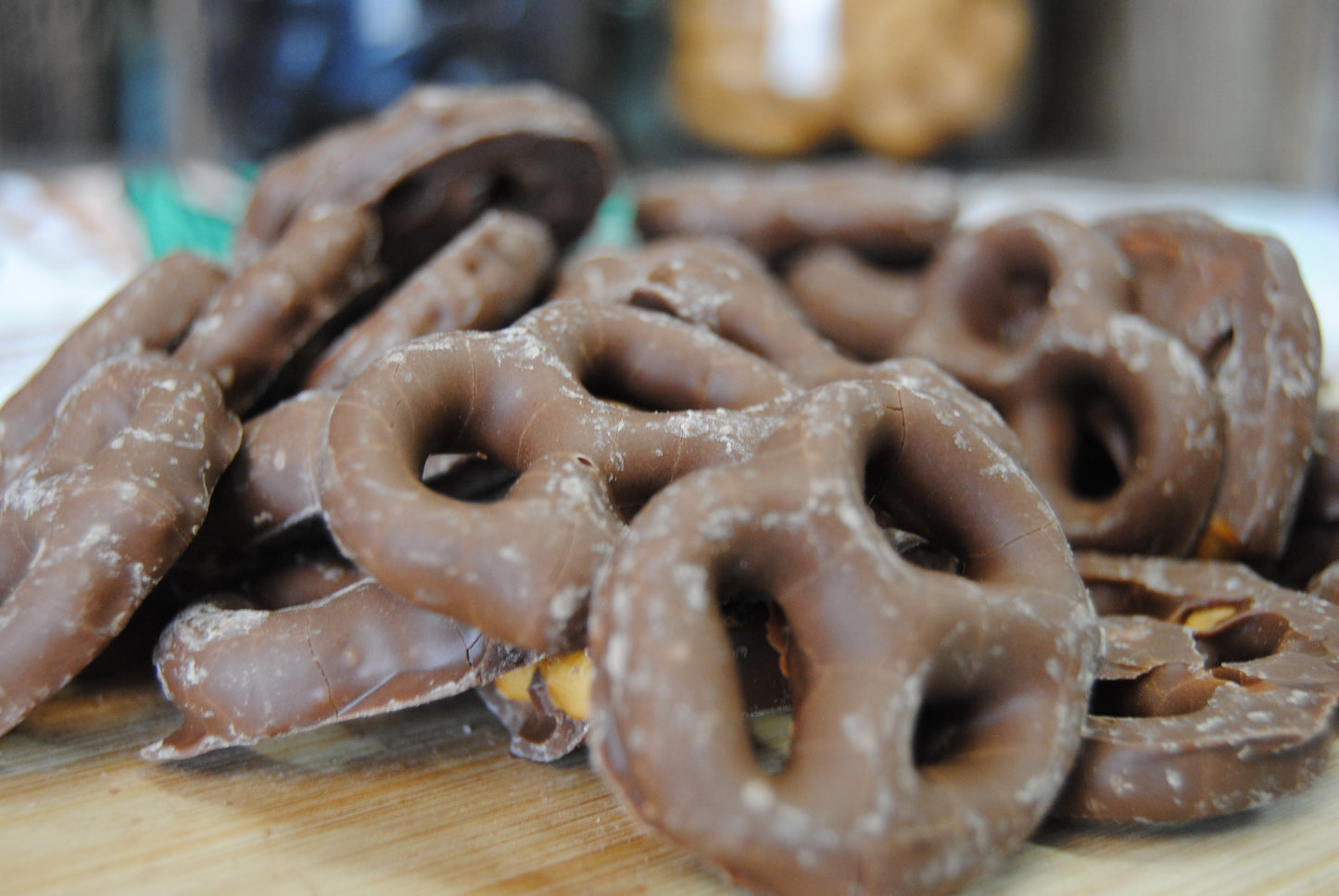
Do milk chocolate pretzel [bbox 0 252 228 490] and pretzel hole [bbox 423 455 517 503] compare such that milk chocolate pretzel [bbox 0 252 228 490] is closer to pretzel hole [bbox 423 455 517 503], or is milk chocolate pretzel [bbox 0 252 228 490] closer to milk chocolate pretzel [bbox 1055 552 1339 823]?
pretzel hole [bbox 423 455 517 503]

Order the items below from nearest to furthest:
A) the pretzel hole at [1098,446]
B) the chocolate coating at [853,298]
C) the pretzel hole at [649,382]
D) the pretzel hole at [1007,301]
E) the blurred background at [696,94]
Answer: the pretzel hole at [649,382]
the pretzel hole at [1098,446]
the pretzel hole at [1007,301]
the chocolate coating at [853,298]
the blurred background at [696,94]

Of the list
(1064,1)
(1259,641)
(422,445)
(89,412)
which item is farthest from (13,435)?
(1064,1)

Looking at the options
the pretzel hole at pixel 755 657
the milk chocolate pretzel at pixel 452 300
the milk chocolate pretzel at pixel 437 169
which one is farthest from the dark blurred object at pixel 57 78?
the pretzel hole at pixel 755 657

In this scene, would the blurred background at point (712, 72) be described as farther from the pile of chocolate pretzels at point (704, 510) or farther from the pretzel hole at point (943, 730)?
the pretzel hole at point (943, 730)

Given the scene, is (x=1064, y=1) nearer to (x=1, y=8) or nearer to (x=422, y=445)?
(x=1, y=8)

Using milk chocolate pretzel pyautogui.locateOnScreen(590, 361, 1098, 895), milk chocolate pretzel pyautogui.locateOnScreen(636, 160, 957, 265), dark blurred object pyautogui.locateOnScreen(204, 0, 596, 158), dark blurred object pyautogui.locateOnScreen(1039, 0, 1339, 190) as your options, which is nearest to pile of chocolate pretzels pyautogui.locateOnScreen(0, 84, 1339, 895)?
milk chocolate pretzel pyautogui.locateOnScreen(590, 361, 1098, 895)

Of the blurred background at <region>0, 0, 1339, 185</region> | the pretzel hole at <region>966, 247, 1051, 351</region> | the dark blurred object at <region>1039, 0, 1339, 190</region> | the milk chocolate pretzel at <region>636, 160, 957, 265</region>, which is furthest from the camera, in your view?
the dark blurred object at <region>1039, 0, 1339, 190</region>

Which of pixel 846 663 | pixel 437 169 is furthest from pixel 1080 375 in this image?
pixel 437 169
